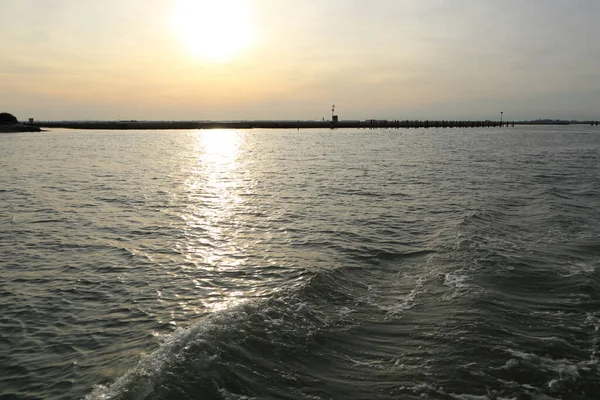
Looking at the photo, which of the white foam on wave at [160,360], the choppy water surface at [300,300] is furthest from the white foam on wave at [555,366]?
the white foam on wave at [160,360]

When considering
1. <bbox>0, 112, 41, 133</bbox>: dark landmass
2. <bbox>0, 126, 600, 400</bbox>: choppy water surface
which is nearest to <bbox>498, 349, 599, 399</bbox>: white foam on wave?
<bbox>0, 126, 600, 400</bbox>: choppy water surface

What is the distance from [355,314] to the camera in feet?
29.2

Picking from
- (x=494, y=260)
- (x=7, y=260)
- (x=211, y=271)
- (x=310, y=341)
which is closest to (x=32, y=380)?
(x=310, y=341)

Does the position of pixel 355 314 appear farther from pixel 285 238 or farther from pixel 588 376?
pixel 285 238

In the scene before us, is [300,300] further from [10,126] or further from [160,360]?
[10,126]

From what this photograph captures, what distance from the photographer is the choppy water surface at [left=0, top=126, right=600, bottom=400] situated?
6562mm

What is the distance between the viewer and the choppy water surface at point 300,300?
656cm

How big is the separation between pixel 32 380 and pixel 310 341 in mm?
4642

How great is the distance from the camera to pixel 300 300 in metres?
9.60

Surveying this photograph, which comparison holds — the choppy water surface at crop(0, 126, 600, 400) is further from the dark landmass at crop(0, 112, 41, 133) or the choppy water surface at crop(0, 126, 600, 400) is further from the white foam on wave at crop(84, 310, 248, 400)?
the dark landmass at crop(0, 112, 41, 133)

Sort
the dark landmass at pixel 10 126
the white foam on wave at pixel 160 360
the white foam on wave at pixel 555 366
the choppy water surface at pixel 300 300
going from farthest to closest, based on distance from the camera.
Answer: the dark landmass at pixel 10 126
the choppy water surface at pixel 300 300
the white foam on wave at pixel 555 366
the white foam on wave at pixel 160 360

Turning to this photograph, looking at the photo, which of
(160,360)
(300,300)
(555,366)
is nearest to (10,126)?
(300,300)

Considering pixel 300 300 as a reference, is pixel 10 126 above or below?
above

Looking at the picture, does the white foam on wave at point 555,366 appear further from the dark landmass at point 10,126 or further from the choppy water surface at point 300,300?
the dark landmass at point 10,126
